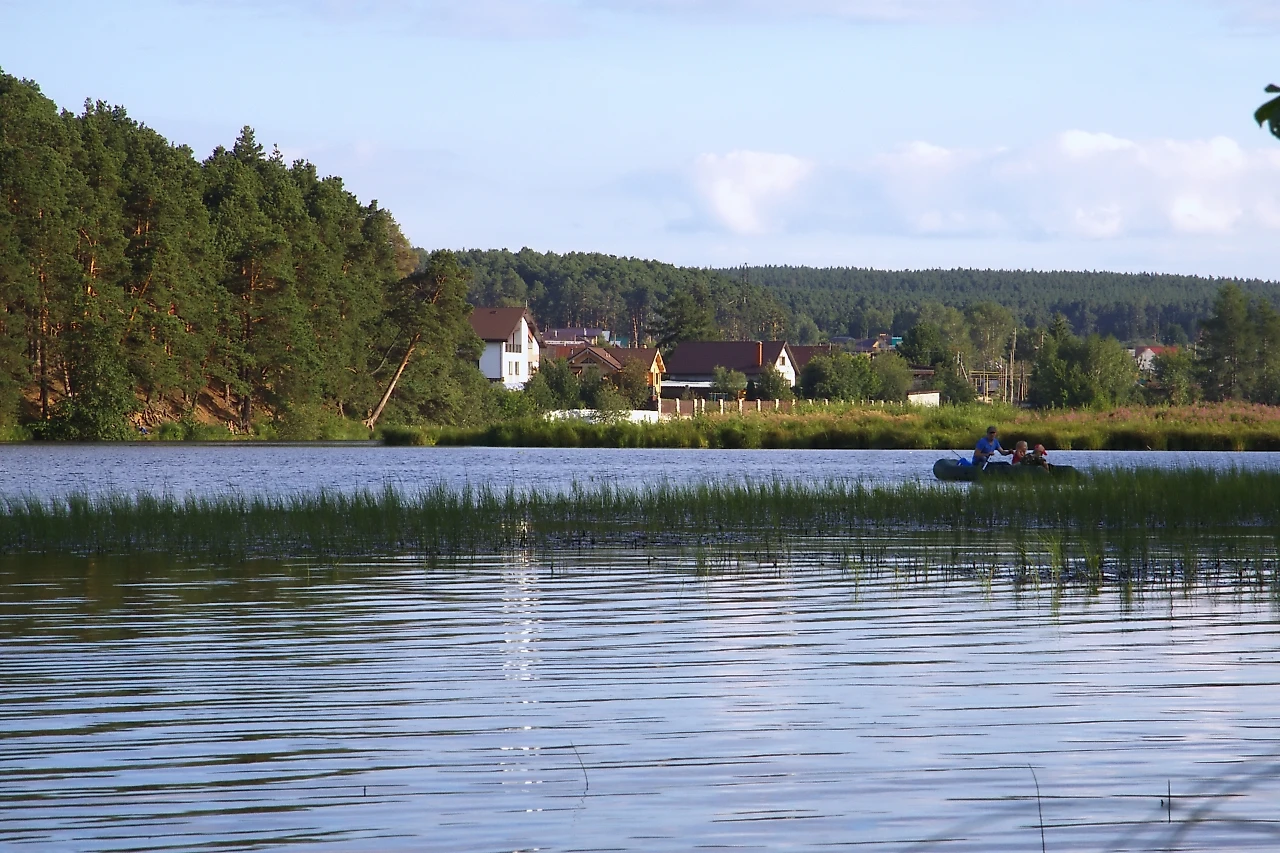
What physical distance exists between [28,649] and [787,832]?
736 cm

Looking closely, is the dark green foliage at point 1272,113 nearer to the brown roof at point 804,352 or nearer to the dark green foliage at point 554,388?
the dark green foliage at point 554,388

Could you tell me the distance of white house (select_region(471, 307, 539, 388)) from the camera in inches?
5123

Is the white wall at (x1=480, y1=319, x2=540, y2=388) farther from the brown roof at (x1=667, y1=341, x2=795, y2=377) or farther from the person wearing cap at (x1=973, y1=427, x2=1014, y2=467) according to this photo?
the person wearing cap at (x1=973, y1=427, x2=1014, y2=467)

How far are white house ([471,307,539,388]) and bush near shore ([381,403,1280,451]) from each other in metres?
56.7

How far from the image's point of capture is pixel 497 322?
131m

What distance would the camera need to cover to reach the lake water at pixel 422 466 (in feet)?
118

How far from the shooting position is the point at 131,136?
3393 inches

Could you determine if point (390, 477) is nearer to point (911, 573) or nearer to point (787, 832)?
point (911, 573)

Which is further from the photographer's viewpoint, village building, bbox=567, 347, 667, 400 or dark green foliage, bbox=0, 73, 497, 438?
village building, bbox=567, 347, 667, 400

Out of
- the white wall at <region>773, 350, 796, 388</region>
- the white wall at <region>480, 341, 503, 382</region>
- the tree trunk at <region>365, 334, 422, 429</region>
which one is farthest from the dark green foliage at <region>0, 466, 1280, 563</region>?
the white wall at <region>773, 350, 796, 388</region>

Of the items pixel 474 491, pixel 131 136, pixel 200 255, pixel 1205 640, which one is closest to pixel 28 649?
pixel 1205 640

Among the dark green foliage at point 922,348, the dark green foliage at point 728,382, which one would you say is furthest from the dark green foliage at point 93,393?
the dark green foliage at point 922,348

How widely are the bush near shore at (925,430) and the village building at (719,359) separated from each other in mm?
65410

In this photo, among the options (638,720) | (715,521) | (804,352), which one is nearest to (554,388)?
(804,352)
